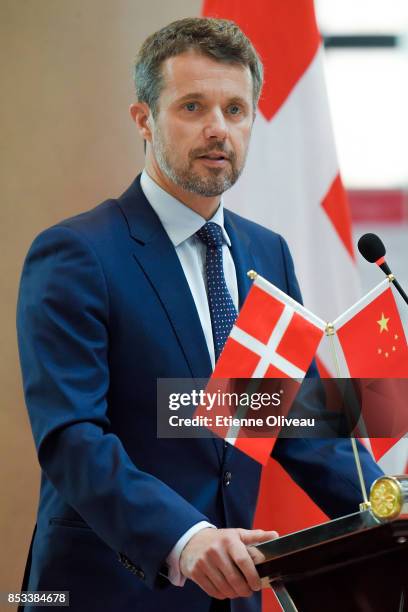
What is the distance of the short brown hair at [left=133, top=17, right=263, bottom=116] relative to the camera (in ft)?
6.19

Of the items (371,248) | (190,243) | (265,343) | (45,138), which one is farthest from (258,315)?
(45,138)

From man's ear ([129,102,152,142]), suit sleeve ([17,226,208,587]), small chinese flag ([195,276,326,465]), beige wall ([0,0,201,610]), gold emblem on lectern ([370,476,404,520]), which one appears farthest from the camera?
beige wall ([0,0,201,610])

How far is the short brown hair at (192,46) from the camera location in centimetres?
189

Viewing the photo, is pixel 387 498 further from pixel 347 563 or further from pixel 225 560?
pixel 225 560

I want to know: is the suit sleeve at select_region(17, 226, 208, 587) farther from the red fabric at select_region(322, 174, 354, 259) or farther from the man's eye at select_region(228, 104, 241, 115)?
the red fabric at select_region(322, 174, 354, 259)

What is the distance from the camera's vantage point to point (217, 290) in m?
1.83

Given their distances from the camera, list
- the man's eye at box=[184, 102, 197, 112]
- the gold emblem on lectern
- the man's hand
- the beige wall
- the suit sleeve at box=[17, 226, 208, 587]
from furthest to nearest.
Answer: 1. the beige wall
2. the man's eye at box=[184, 102, 197, 112]
3. the suit sleeve at box=[17, 226, 208, 587]
4. the man's hand
5. the gold emblem on lectern

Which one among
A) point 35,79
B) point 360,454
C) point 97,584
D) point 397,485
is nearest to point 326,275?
point 360,454

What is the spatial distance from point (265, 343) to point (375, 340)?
0.23m

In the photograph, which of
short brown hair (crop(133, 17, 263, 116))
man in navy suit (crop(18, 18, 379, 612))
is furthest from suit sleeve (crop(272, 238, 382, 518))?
short brown hair (crop(133, 17, 263, 116))

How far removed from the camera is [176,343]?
1.75 meters

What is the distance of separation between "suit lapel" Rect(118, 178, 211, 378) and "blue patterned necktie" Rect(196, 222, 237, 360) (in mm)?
42

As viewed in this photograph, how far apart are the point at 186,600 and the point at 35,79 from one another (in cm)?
149

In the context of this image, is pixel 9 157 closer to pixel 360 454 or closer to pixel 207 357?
pixel 207 357
